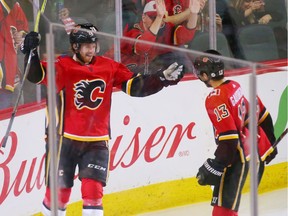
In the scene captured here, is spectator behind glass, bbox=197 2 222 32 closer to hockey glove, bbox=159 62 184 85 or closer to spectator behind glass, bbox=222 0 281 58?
spectator behind glass, bbox=222 0 281 58

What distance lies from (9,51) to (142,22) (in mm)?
1065

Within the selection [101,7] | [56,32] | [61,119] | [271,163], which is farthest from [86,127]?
[101,7]

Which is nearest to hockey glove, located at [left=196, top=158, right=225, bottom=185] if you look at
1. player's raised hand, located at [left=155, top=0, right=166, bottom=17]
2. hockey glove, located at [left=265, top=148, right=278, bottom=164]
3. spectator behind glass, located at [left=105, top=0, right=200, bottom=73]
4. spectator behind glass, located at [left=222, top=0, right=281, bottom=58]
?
hockey glove, located at [left=265, top=148, right=278, bottom=164]

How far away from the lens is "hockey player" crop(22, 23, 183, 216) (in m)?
3.00

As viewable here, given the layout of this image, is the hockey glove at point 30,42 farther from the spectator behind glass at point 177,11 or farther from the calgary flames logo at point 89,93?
the spectator behind glass at point 177,11

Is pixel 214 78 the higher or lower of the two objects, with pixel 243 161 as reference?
higher

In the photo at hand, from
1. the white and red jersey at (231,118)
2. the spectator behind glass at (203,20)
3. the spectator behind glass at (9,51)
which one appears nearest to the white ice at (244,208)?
the white and red jersey at (231,118)

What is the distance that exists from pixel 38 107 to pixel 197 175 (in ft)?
1.66

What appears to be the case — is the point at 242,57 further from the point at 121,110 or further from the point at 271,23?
the point at 121,110

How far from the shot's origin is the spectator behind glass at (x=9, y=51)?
3.22 m

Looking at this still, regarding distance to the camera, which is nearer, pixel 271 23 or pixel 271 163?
pixel 271 163

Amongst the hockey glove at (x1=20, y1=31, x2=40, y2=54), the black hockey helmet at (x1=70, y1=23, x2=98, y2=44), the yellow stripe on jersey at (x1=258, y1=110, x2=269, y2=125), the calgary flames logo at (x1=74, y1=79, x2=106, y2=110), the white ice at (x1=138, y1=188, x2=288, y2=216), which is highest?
the black hockey helmet at (x1=70, y1=23, x2=98, y2=44)

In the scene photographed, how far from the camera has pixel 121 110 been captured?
3014 mm

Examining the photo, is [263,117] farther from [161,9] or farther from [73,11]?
[161,9]
